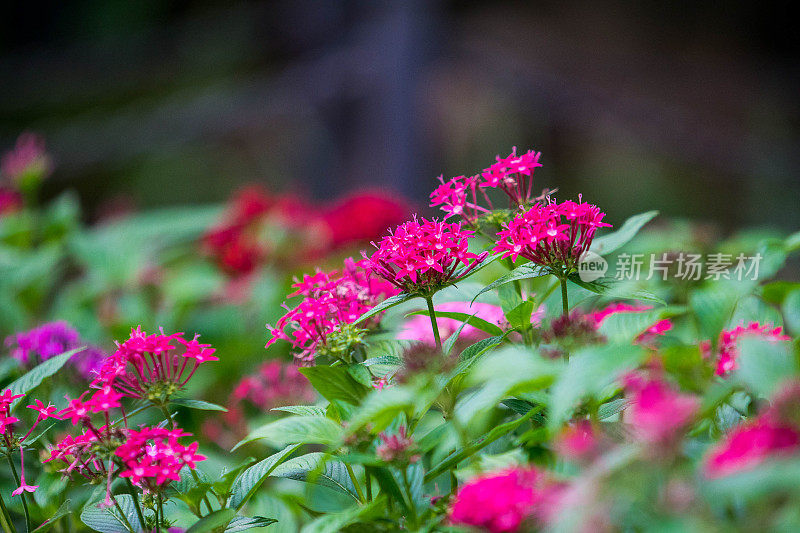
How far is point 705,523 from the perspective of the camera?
424 millimetres

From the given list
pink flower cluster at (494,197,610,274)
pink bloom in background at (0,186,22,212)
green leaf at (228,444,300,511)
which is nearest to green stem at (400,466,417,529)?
green leaf at (228,444,300,511)

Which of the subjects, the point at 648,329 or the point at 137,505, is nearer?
the point at 137,505

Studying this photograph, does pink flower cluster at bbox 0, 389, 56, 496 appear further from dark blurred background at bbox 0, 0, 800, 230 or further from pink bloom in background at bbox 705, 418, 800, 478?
dark blurred background at bbox 0, 0, 800, 230

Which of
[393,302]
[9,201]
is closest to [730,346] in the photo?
[393,302]

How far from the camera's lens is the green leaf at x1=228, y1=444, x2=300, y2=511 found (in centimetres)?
73

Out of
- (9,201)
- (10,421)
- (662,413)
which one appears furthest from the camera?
(9,201)

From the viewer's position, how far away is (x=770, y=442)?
45cm

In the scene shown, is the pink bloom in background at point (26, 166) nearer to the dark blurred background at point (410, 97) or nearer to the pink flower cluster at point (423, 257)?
the pink flower cluster at point (423, 257)

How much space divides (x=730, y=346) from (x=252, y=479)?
511mm

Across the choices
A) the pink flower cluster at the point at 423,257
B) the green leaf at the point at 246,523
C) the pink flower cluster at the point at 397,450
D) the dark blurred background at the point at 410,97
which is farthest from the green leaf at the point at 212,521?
the dark blurred background at the point at 410,97

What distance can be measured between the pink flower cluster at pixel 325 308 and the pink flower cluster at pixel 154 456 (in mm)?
144

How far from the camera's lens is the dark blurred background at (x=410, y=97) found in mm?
3592

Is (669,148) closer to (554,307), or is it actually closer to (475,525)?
(554,307)

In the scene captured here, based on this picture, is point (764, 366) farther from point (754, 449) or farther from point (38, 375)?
point (38, 375)
